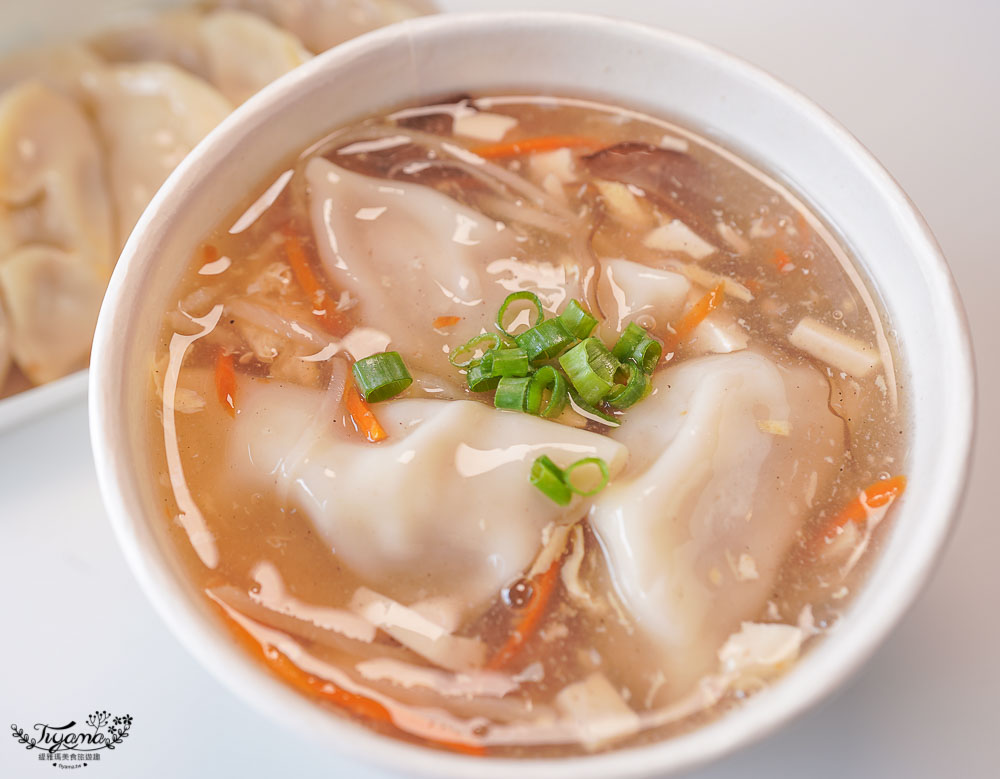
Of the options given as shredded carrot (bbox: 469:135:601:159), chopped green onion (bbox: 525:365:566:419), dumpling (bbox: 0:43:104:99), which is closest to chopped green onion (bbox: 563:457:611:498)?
chopped green onion (bbox: 525:365:566:419)

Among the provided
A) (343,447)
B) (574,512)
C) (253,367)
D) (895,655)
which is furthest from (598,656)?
(253,367)

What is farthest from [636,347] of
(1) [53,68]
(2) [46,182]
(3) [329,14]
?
(1) [53,68]

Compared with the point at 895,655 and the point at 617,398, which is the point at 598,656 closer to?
the point at 617,398

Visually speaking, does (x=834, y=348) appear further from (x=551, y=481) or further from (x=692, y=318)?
(x=551, y=481)

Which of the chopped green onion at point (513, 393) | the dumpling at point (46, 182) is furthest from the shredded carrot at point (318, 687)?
the dumpling at point (46, 182)

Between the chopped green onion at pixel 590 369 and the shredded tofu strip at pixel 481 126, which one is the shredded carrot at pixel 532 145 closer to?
the shredded tofu strip at pixel 481 126

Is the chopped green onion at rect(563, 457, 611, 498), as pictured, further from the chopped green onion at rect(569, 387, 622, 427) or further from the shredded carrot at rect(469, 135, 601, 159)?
the shredded carrot at rect(469, 135, 601, 159)
